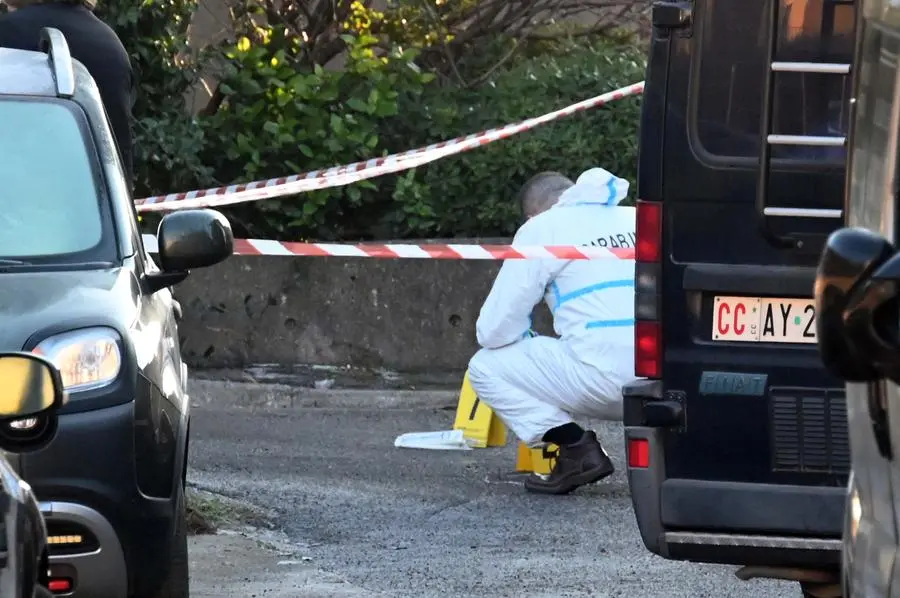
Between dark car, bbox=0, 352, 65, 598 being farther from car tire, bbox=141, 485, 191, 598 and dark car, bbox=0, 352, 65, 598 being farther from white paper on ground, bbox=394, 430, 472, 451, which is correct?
white paper on ground, bbox=394, 430, 472, 451

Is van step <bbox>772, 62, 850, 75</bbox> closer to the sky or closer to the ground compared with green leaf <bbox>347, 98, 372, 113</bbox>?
closer to the sky

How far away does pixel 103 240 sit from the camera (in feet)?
18.8

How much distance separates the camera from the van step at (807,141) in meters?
5.79

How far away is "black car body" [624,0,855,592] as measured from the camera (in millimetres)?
5934

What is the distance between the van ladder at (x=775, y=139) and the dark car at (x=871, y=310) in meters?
1.81

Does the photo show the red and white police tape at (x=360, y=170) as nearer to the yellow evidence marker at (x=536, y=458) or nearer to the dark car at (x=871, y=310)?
the yellow evidence marker at (x=536, y=458)

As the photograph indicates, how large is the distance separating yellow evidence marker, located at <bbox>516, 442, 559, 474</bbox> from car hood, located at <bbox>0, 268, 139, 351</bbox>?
411 centimetres

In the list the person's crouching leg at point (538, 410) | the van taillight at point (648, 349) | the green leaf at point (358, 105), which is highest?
the van taillight at point (648, 349)

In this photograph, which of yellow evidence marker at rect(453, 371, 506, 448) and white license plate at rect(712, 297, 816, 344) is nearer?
white license plate at rect(712, 297, 816, 344)

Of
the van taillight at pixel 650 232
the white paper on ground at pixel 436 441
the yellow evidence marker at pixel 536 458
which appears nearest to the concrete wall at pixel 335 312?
the white paper on ground at pixel 436 441

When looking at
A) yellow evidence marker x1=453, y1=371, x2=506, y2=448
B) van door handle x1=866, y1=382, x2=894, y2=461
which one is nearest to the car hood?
van door handle x1=866, y1=382, x2=894, y2=461

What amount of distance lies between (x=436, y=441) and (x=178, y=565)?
195 inches

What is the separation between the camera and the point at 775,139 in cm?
578

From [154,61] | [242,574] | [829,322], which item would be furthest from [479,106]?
[829,322]
